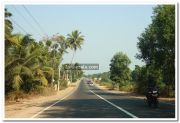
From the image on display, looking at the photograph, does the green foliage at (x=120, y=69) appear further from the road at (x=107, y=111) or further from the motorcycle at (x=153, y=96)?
the motorcycle at (x=153, y=96)

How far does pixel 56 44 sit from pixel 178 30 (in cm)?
6085

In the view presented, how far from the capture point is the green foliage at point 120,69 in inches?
3504

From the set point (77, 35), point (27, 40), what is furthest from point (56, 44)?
point (27, 40)

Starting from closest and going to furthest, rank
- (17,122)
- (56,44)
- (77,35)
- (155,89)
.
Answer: (17,122) → (155,89) → (56,44) → (77,35)

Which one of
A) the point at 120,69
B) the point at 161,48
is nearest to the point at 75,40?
the point at 120,69

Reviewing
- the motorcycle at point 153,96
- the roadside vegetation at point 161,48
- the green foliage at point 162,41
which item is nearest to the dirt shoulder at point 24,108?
the motorcycle at point 153,96

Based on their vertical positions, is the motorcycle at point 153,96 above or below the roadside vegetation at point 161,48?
below

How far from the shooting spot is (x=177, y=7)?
16.3 m

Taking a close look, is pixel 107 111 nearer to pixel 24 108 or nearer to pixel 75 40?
pixel 24 108

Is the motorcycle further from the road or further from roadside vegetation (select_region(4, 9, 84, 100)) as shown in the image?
roadside vegetation (select_region(4, 9, 84, 100))

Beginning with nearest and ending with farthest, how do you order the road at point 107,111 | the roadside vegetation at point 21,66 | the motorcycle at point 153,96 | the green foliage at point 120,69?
the road at point 107,111 < the motorcycle at point 153,96 < the roadside vegetation at point 21,66 < the green foliage at point 120,69

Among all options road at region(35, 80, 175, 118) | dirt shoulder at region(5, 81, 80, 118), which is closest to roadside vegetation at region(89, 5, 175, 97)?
road at region(35, 80, 175, 118)
